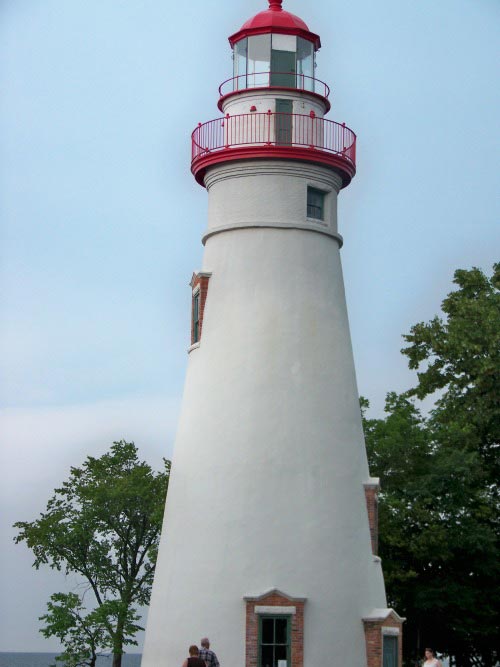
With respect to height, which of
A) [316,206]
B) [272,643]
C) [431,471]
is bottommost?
[272,643]

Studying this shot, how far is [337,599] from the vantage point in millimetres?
28391

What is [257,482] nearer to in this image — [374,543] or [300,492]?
[300,492]

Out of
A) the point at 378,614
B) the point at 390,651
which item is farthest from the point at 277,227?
the point at 390,651

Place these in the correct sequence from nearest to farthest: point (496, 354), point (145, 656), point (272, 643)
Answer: point (272, 643) < point (145, 656) < point (496, 354)

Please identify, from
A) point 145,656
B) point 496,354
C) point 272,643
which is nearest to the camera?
point 272,643

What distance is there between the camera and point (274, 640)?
27.9m

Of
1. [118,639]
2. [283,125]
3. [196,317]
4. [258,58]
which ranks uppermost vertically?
[258,58]

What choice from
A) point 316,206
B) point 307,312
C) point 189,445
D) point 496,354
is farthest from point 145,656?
point 496,354

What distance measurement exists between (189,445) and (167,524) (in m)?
1.93

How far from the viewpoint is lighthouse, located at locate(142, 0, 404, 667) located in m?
28.2

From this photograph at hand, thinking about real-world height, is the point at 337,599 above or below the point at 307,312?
below

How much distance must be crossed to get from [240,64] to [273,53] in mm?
861

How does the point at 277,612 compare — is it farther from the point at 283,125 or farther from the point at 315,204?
the point at 283,125

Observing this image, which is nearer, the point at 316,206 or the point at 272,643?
the point at 272,643
